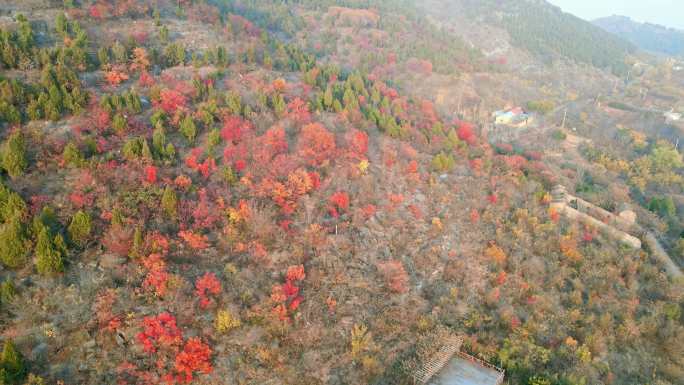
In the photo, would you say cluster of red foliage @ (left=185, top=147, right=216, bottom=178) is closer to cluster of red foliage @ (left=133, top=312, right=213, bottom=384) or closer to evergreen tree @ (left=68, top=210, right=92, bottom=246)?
evergreen tree @ (left=68, top=210, right=92, bottom=246)

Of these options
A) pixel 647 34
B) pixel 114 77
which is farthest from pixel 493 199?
pixel 647 34

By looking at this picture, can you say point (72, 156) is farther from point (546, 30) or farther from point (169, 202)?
point (546, 30)

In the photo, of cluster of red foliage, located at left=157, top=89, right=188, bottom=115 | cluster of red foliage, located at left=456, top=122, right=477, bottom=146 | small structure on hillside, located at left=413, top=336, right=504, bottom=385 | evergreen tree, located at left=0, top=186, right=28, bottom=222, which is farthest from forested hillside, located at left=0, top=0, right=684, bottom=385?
small structure on hillside, located at left=413, top=336, right=504, bottom=385

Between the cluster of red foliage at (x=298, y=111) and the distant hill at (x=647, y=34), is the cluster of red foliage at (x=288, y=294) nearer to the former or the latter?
the cluster of red foliage at (x=298, y=111)

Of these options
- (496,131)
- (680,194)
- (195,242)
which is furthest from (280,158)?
(680,194)

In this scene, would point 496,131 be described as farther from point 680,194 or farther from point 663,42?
point 663,42

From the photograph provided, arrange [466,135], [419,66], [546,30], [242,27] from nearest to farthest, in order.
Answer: [466,135] < [242,27] < [419,66] < [546,30]

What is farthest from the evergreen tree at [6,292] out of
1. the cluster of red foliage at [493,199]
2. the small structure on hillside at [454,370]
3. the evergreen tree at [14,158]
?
the cluster of red foliage at [493,199]
